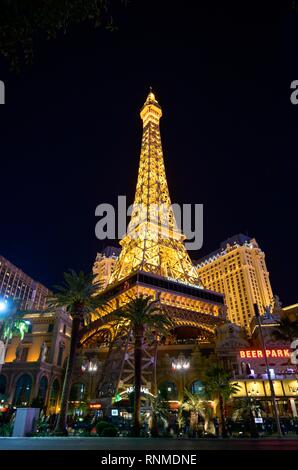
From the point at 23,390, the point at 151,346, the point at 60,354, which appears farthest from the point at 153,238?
the point at 23,390

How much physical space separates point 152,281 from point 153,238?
13636 millimetres

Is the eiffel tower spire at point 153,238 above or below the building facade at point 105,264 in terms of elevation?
below

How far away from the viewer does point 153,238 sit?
69812mm

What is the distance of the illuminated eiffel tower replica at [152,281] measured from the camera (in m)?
57.4

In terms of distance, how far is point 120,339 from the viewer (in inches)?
2303

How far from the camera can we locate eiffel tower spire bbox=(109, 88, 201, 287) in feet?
216

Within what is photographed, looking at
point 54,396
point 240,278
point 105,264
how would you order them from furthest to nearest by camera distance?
point 105,264 < point 240,278 < point 54,396

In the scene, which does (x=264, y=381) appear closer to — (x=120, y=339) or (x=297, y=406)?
(x=297, y=406)

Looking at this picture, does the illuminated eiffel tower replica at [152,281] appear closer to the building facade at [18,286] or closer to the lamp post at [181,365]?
the lamp post at [181,365]

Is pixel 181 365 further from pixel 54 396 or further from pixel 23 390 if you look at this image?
pixel 23 390

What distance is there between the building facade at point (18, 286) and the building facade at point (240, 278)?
245ft

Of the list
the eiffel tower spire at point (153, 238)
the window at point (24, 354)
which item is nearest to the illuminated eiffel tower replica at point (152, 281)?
the eiffel tower spire at point (153, 238)

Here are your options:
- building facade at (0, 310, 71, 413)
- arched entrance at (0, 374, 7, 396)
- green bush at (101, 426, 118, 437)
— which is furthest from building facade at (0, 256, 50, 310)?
green bush at (101, 426, 118, 437)

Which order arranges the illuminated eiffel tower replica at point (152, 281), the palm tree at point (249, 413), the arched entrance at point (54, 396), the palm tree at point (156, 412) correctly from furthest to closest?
the illuminated eiffel tower replica at point (152, 281)
the arched entrance at point (54, 396)
the palm tree at point (249, 413)
the palm tree at point (156, 412)
